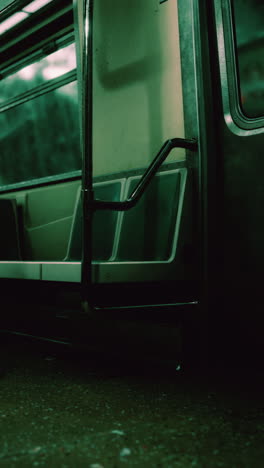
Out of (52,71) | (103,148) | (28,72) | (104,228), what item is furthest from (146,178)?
(28,72)

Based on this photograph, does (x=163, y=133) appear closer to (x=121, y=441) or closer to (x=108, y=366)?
(x=108, y=366)

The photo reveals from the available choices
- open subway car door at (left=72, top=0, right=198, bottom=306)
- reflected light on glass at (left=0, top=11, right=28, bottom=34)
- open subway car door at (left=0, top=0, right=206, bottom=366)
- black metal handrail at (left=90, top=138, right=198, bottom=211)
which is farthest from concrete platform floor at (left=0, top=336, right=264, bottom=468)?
reflected light on glass at (left=0, top=11, right=28, bottom=34)

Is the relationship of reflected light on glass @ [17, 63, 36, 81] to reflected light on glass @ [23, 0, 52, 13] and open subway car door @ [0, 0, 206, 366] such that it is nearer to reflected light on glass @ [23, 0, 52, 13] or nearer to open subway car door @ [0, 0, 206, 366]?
open subway car door @ [0, 0, 206, 366]

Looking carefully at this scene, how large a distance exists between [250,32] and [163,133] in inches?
25.8

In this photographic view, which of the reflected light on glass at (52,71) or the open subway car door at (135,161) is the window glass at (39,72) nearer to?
the reflected light on glass at (52,71)

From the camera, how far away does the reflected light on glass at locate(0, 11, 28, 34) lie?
3697mm

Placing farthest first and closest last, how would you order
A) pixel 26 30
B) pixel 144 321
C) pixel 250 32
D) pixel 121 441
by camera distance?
1. pixel 26 30
2. pixel 144 321
3. pixel 250 32
4. pixel 121 441

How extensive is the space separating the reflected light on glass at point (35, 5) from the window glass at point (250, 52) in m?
1.77

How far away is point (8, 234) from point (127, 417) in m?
2.23

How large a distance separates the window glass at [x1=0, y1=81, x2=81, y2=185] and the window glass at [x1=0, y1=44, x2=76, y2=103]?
126mm

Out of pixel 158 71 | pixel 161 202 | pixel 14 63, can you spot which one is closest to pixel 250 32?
pixel 158 71

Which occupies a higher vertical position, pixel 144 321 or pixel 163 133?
pixel 163 133

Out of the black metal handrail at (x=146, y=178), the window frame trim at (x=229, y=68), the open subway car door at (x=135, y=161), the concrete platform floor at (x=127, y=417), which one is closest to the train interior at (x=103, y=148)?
the open subway car door at (x=135, y=161)

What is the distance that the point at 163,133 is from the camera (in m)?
2.56
